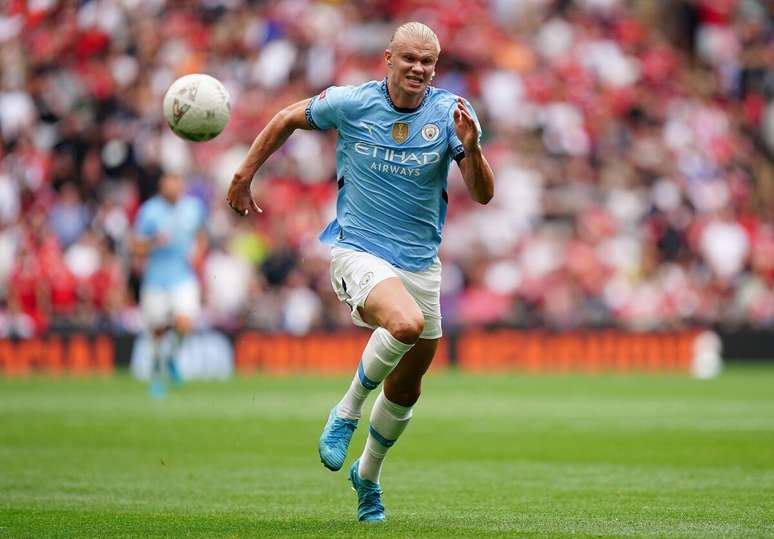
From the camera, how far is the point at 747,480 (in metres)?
9.67

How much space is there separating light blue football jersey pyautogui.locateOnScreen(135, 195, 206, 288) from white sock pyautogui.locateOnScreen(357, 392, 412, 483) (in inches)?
408

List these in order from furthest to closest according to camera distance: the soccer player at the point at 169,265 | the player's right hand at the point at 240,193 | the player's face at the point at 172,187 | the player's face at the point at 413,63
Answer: the soccer player at the point at 169,265 → the player's face at the point at 172,187 → the player's right hand at the point at 240,193 → the player's face at the point at 413,63

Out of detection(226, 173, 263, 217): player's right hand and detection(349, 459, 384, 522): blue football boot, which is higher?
detection(226, 173, 263, 217): player's right hand

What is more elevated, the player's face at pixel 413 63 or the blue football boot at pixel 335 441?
the player's face at pixel 413 63

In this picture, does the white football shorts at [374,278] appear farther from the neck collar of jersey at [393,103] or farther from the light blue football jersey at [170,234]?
the light blue football jersey at [170,234]

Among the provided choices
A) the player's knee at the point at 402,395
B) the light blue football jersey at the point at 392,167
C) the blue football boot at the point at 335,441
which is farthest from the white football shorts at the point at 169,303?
the blue football boot at the point at 335,441

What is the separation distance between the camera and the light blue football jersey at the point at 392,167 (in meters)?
7.82

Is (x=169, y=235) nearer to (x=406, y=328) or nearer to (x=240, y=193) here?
(x=240, y=193)

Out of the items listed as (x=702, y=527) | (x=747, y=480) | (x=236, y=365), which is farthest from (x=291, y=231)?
(x=702, y=527)

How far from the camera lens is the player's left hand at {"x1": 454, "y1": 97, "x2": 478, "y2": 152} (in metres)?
7.33

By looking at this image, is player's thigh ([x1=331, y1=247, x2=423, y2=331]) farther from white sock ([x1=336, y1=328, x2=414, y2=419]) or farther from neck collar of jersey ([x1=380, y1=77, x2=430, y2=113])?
neck collar of jersey ([x1=380, y1=77, x2=430, y2=113])

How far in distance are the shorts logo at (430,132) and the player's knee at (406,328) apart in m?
1.10

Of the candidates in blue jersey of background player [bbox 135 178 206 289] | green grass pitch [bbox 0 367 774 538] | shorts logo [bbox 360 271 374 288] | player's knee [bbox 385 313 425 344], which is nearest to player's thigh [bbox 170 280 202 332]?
blue jersey of background player [bbox 135 178 206 289]

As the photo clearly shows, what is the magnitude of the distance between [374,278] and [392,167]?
70 centimetres
